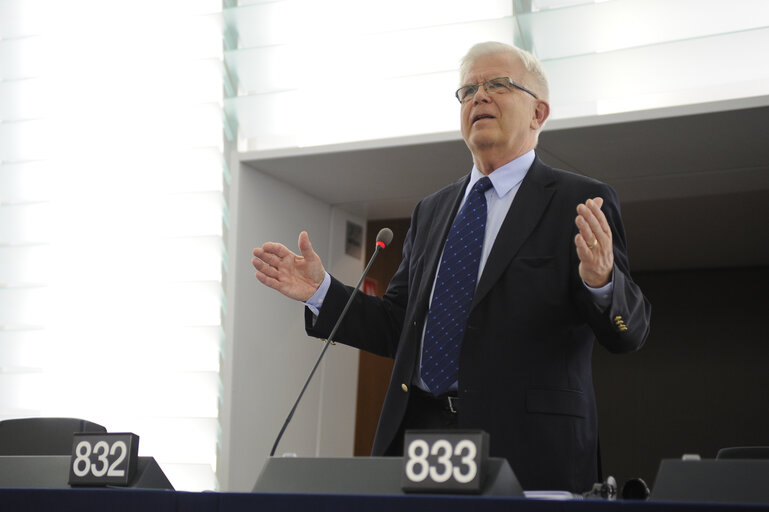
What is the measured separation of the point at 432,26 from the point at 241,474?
5.71 ft

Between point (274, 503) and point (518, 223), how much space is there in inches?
38.8

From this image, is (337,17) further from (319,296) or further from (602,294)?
(602,294)

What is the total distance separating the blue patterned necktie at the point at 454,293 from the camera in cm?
195

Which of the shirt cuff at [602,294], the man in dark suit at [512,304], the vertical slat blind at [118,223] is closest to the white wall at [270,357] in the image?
the vertical slat blind at [118,223]

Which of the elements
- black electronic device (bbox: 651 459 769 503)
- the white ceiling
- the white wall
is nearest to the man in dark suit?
black electronic device (bbox: 651 459 769 503)

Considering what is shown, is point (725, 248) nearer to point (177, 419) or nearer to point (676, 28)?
point (676, 28)

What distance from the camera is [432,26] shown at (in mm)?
3344

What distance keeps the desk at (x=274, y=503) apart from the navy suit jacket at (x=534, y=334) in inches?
26.1

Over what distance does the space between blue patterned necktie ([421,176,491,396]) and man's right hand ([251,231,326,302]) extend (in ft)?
0.88

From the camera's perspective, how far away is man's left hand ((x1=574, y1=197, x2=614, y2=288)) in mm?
1592

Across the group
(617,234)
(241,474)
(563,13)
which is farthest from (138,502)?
(563,13)

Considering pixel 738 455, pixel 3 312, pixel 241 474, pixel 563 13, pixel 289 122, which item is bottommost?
pixel 241 474

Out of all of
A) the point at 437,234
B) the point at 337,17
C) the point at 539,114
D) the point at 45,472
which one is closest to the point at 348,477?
the point at 45,472

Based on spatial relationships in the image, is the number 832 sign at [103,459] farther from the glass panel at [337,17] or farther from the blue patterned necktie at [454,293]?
the glass panel at [337,17]
